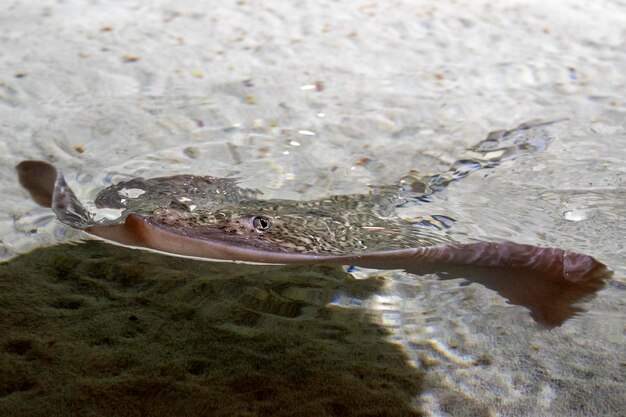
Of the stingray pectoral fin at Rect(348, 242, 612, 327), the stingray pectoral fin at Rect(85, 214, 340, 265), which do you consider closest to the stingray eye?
the stingray pectoral fin at Rect(85, 214, 340, 265)

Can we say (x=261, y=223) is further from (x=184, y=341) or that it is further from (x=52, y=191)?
(x=52, y=191)

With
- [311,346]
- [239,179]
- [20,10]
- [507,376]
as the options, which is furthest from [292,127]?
[20,10]

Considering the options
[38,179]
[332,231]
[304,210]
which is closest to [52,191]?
[38,179]

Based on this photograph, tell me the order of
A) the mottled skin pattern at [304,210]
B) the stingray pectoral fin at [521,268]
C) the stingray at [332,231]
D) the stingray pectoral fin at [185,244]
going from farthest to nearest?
1. the mottled skin pattern at [304,210]
2. the stingray pectoral fin at [521,268]
3. the stingray at [332,231]
4. the stingray pectoral fin at [185,244]

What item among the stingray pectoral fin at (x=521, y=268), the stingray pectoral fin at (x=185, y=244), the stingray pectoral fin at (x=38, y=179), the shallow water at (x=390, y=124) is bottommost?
the shallow water at (x=390, y=124)

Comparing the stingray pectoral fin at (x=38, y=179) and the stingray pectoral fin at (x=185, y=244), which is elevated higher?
the stingray pectoral fin at (x=185, y=244)

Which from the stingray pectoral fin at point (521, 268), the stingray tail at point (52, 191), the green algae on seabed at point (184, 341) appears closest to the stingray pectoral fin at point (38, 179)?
the stingray tail at point (52, 191)

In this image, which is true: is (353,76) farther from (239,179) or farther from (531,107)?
(239,179)

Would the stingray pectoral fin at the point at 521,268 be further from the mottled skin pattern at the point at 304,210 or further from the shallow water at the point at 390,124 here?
the mottled skin pattern at the point at 304,210
